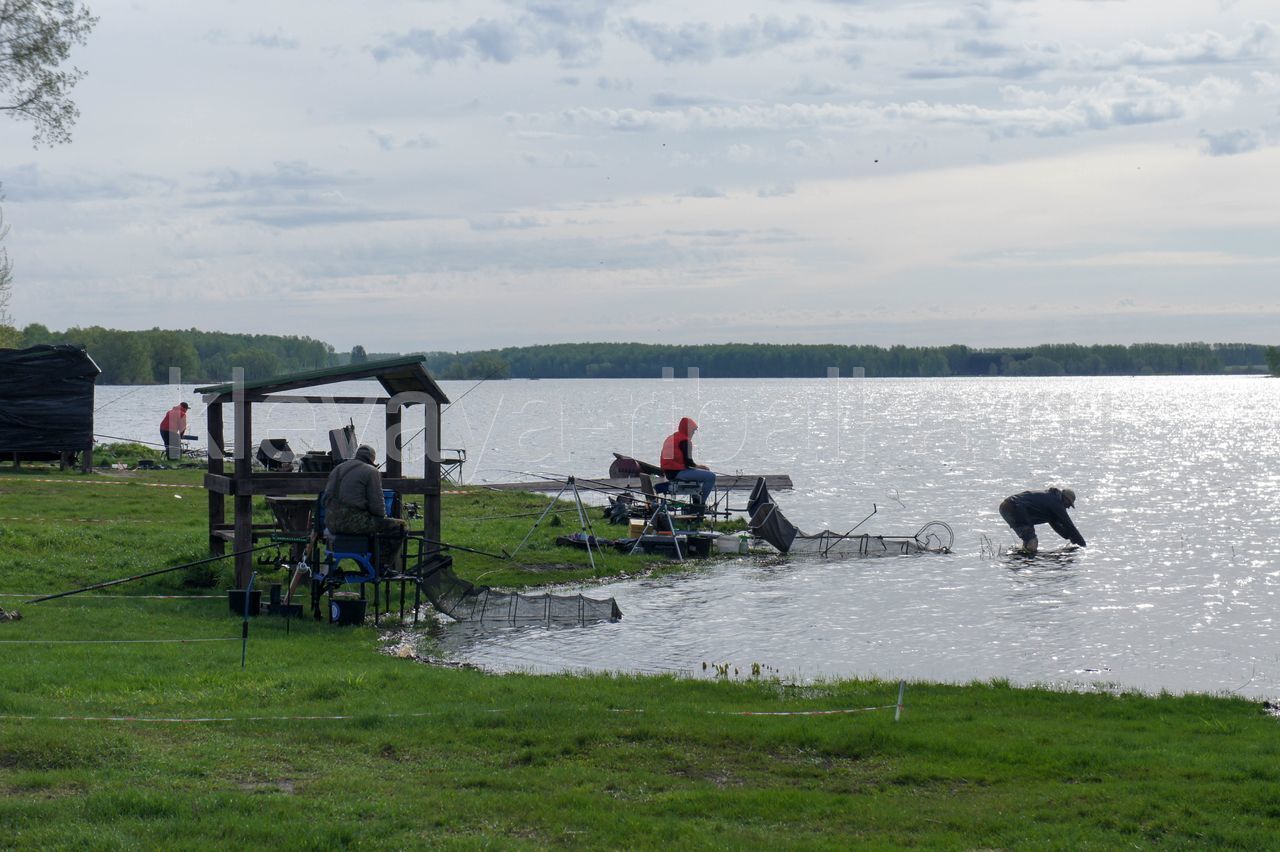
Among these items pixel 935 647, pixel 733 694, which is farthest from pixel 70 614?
pixel 935 647

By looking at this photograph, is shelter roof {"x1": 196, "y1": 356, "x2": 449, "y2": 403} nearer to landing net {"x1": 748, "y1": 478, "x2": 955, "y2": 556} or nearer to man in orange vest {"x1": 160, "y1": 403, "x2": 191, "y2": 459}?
landing net {"x1": 748, "y1": 478, "x2": 955, "y2": 556}

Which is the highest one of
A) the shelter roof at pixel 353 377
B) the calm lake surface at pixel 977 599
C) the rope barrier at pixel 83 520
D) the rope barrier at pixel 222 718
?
the shelter roof at pixel 353 377

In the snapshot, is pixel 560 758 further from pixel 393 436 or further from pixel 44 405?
pixel 44 405

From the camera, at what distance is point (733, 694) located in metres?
11.8

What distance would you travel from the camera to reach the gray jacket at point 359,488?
15.0 meters

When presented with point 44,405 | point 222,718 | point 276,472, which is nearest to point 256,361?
point 44,405

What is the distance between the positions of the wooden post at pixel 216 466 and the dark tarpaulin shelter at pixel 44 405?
63.0ft

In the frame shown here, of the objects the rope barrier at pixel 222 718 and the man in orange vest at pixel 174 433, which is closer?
the rope barrier at pixel 222 718

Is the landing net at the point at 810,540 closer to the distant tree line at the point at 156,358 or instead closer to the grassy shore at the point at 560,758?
the grassy shore at the point at 560,758

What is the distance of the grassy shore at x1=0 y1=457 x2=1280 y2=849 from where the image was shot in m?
7.30

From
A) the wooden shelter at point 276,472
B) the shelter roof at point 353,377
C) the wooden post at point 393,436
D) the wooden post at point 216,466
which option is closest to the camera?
the wooden shelter at point 276,472

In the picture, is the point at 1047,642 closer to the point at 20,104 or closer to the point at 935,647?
the point at 935,647

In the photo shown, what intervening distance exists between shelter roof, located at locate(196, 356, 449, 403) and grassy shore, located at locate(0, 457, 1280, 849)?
3710 mm

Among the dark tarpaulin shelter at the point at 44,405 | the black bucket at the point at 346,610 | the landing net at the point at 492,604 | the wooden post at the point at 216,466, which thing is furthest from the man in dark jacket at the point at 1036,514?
the dark tarpaulin shelter at the point at 44,405
